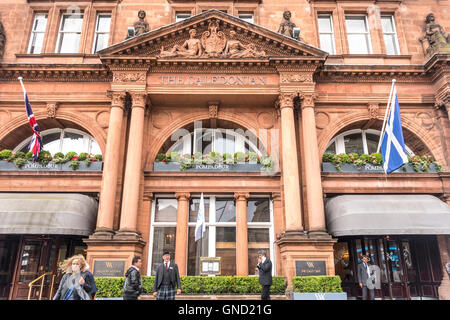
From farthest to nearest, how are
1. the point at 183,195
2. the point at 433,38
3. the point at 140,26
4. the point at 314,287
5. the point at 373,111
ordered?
the point at 433,38
the point at 140,26
the point at 373,111
the point at 183,195
the point at 314,287

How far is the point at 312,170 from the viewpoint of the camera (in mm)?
15523

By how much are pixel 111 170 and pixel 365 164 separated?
41.0ft

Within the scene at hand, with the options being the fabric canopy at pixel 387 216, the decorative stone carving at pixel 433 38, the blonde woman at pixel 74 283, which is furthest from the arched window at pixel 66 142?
the decorative stone carving at pixel 433 38

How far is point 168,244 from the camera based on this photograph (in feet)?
53.6

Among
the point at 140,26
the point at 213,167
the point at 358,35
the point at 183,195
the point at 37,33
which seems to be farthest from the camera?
the point at 358,35

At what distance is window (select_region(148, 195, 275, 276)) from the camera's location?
52.7 ft

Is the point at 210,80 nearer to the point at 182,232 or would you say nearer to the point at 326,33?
the point at 182,232

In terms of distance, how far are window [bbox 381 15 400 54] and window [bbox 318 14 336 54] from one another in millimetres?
3138

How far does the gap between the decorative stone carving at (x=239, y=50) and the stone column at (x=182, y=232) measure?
24.7ft

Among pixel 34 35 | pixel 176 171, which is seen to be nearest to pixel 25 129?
pixel 34 35

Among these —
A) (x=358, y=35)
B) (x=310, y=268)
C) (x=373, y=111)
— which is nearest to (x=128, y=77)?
(x=310, y=268)

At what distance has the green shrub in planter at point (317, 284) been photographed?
42.5ft
